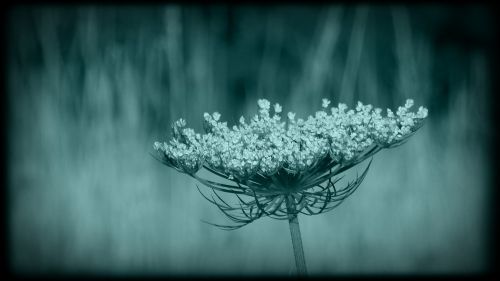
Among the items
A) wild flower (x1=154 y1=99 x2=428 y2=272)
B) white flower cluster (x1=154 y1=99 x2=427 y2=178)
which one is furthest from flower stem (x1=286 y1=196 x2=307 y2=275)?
white flower cluster (x1=154 y1=99 x2=427 y2=178)

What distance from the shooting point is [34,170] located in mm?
4324

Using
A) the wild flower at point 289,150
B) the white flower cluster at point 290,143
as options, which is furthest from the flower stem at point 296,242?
the white flower cluster at point 290,143

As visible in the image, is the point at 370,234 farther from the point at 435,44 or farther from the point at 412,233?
the point at 435,44

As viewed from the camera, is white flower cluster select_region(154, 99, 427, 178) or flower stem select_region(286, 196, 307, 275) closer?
white flower cluster select_region(154, 99, 427, 178)

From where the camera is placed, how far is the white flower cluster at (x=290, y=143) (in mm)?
3152

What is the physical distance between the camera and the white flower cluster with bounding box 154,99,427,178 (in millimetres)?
3152

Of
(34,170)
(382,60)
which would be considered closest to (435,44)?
(382,60)

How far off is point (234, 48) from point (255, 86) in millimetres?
335

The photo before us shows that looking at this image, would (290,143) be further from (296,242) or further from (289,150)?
(296,242)

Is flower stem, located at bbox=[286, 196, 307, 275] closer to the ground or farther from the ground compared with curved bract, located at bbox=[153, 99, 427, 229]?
closer to the ground

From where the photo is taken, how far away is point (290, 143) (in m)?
3.16

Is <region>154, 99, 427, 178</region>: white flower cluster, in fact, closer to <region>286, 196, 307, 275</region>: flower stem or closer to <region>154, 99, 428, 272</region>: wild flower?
<region>154, 99, 428, 272</region>: wild flower

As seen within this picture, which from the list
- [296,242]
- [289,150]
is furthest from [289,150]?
[296,242]

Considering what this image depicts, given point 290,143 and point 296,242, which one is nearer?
point 290,143
